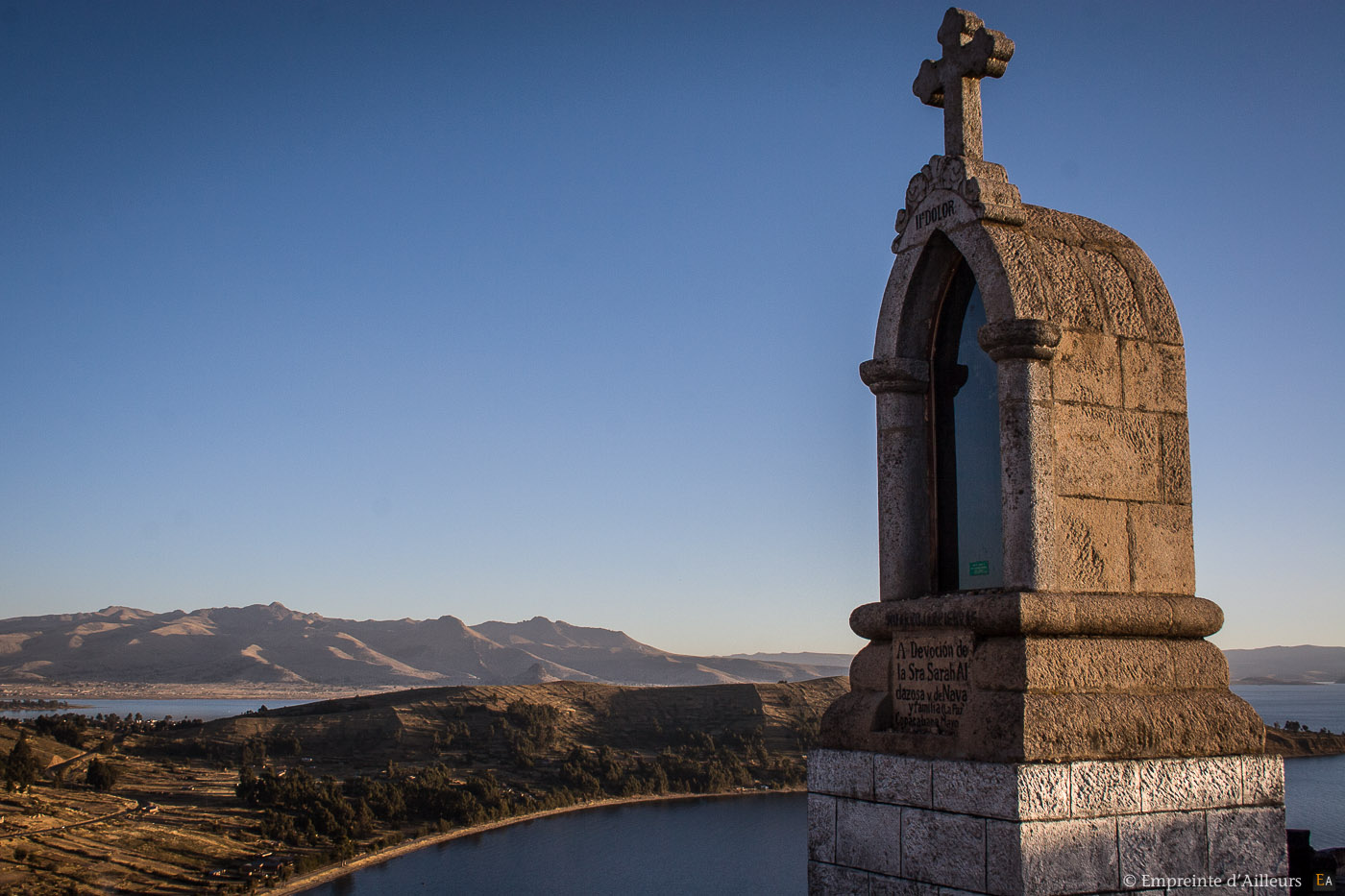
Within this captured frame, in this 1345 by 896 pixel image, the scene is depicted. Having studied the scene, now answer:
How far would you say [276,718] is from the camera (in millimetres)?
109312

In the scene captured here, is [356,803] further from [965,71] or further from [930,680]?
[965,71]

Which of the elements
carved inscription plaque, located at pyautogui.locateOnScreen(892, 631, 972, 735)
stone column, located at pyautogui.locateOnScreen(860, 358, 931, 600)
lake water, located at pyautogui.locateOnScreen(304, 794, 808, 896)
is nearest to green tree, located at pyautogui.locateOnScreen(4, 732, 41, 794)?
lake water, located at pyautogui.locateOnScreen(304, 794, 808, 896)

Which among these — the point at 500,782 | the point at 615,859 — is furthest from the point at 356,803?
the point at 615,859

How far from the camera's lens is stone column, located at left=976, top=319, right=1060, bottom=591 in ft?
21.2

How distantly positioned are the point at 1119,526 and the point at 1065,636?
84 cm

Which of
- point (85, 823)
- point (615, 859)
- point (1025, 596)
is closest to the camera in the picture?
point (1025, 596)

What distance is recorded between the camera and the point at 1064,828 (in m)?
5.90

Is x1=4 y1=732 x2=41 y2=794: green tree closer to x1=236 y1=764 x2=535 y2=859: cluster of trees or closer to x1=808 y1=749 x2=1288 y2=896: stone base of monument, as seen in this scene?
x1=236 y1=764 x2=535 y2=859: cluster of trees

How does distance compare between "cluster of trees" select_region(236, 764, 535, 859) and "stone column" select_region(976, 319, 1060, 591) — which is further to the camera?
"cluster of trees" select_region(236, 764, 535, 859)

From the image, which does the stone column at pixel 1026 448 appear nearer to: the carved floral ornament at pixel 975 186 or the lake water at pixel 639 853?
the carved floral ornament at pixel 975 186

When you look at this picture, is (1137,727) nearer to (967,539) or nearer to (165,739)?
(967,539)

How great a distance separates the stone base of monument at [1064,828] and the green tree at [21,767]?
73921 millimetres

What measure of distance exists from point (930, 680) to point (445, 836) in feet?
262

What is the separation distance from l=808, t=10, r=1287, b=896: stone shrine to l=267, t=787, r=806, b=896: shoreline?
203 ft
